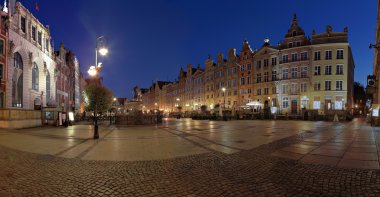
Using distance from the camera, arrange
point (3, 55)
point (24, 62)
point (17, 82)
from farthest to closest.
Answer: point (24, 62)
point (17, 82)
point (3, 55)

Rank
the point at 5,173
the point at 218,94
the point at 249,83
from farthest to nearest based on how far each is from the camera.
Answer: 1. the point at 218,94
2. the point at 249,83
3. the point at 5,173

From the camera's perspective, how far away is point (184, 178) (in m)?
6.17

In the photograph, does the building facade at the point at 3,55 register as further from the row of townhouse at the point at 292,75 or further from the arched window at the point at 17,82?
the row of townhouse at the point at 292,75

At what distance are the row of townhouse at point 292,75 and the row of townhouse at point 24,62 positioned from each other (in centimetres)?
3316

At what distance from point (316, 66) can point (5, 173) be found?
54374 mm

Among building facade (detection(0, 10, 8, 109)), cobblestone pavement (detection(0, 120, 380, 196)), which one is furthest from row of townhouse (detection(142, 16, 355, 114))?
cobblestone pavement (detection(0, 120, 380, 196))

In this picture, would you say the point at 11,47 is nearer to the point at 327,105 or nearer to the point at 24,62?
the point at 24,62

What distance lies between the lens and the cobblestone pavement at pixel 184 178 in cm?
523

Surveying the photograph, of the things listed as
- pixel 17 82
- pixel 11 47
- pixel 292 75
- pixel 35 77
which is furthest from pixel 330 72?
pixel 17 82

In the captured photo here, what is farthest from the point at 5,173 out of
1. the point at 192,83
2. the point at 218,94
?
the point at 192,83

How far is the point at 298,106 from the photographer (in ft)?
167

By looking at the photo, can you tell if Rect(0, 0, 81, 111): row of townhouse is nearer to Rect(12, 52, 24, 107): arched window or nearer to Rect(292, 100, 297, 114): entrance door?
Rect(12, 52, 24, 107): arched window

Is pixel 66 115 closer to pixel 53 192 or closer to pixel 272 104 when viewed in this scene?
pixel 53 192

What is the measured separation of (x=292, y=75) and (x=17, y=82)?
5208 cm
